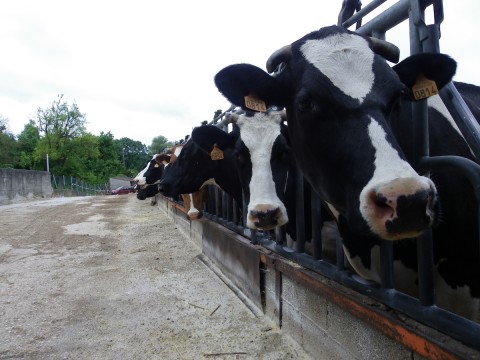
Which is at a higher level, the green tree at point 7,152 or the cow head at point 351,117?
the green tree at point 7,152

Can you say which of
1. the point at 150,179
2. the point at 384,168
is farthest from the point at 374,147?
the point at 150,179

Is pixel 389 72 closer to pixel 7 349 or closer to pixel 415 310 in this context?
pixel 415 310

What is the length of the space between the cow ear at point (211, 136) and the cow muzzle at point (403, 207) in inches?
127

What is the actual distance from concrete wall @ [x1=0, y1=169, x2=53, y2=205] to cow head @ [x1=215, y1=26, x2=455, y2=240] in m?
24.2

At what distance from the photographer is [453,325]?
5.00ft

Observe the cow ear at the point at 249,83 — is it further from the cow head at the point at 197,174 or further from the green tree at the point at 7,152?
the green tree at the point at 7,152

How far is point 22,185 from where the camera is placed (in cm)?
2562

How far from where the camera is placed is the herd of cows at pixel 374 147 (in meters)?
1.38

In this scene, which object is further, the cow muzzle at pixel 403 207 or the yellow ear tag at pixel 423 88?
the yellow ear tag at pixel 423 88

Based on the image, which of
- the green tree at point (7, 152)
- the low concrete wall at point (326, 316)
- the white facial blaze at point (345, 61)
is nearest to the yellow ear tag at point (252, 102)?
the white facial blaze at point (345, 61)

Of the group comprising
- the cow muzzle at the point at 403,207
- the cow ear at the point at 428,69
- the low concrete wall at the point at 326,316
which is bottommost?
the low concrete wall at the point at 326,316

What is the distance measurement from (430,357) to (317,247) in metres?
1.27

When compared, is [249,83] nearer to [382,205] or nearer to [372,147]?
[372,147]

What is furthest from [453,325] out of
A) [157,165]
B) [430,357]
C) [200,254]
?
[157,165]
